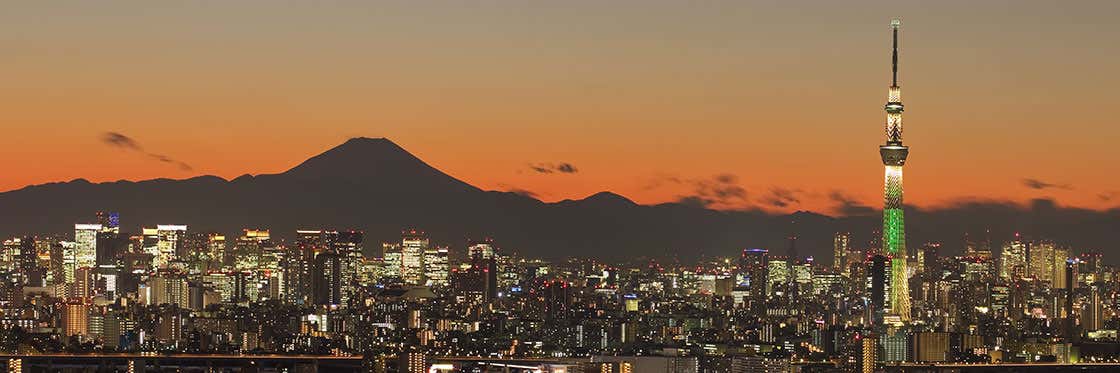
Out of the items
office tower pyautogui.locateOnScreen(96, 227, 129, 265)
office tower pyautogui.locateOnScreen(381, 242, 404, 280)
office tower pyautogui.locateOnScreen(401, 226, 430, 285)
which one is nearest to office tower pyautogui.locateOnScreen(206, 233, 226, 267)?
office tower pyautogui.locateOnScreen(96, 227, 129, 265)

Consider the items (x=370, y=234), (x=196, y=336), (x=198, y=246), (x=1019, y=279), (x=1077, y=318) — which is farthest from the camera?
(x=370, y=234)

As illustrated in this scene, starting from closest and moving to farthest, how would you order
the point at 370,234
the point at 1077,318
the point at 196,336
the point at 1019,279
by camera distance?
1. the point at 196,336
2. the point at 1077,318
3. the point at 1019,279
4. the point at 370,234

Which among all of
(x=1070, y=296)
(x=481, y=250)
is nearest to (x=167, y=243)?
(x=481, y=250)

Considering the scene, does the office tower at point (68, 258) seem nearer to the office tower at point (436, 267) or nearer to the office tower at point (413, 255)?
the office tower at point (413, 255)

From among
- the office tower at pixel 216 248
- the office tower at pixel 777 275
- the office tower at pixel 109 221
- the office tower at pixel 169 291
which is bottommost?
the office tower at pixel 169 291

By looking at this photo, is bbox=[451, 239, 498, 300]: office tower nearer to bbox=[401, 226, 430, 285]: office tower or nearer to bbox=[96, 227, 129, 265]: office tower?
bbox=[401, 226, 430, 285]: office tower

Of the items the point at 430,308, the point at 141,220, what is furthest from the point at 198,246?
the point at 430,308

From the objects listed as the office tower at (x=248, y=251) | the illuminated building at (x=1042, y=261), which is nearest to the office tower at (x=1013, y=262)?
the illuminated building at (x=1042, y=261)

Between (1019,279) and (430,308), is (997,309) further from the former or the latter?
(430,308)
